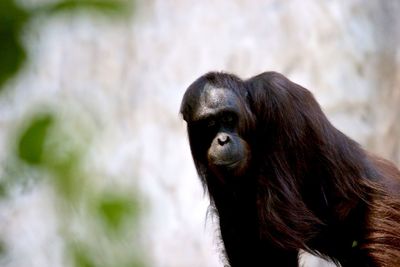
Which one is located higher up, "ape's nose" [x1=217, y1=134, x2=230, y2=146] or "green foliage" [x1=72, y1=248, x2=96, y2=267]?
"green foliage" [x1=72, y1=248, x2=96, y2=267]

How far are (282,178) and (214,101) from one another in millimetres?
454

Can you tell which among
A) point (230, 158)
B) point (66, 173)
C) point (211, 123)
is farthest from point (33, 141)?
point (211, 123)

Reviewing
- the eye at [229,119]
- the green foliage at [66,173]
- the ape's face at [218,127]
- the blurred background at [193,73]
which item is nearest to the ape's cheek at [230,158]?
the ape's face at [218,127]

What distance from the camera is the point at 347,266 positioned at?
13.5ft

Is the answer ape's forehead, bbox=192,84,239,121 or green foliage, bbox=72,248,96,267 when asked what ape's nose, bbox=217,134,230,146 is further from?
green foliage, bbox=72,248,96,267

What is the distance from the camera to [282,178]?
3855mm

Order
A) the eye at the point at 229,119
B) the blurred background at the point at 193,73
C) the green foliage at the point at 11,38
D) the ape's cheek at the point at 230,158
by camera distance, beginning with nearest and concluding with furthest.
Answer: the green foliage at the point at 11,38 → the ape's cheek at the point at 230,158 → the eye at the point at 229,119 → the blurred background at the point at 193,73

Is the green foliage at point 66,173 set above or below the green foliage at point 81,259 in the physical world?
above

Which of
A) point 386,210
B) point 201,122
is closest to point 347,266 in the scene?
point 386,210

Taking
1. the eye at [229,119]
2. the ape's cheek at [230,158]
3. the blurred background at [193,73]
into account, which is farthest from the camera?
the blurred background at [193,73]

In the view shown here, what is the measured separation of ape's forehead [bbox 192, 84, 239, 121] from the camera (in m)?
3.82

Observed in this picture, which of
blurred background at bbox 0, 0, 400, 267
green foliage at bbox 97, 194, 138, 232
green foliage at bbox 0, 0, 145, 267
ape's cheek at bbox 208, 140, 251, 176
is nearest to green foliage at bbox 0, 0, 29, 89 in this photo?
green foliage at bbox 0, 0, 145, 267

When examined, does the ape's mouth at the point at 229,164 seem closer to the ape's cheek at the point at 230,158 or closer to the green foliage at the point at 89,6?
the ape's cheek at the point at 230,158

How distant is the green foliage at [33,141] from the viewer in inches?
26.9
